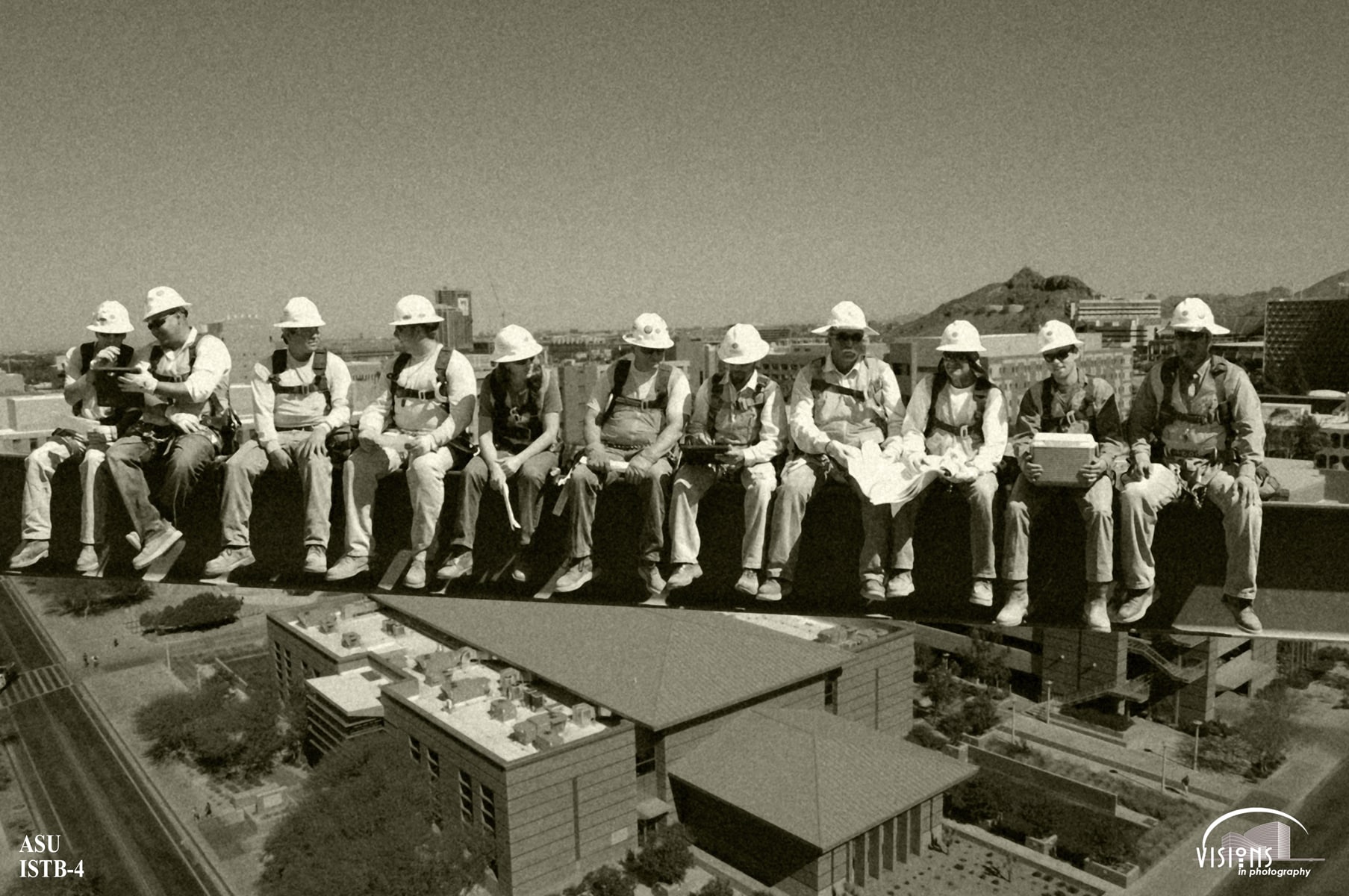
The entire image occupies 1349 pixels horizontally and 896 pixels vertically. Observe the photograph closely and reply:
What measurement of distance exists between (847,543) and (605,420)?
2846 mm

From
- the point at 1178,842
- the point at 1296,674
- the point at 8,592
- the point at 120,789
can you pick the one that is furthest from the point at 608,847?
the point at 8,592

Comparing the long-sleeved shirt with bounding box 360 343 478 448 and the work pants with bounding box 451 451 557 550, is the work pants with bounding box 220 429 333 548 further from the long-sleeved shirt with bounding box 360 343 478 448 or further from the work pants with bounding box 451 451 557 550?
the work pants with bounding box 451 451 557 550

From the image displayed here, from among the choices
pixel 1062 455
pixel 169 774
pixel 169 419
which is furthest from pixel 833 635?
pixel 169 419

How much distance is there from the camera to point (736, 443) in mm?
9672

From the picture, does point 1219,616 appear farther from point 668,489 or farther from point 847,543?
point 668,489

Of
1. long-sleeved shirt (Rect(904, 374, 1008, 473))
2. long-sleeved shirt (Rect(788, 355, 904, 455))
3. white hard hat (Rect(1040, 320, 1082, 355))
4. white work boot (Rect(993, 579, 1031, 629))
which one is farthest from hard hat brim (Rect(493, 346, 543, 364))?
white work boot (Rect(993, 579, 1031, 629))

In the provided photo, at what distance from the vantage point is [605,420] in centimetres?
1013

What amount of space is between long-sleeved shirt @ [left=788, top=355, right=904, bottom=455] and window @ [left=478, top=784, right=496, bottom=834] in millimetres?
24865

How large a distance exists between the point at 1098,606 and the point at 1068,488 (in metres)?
1.13

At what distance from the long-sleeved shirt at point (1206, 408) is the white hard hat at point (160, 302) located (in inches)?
382

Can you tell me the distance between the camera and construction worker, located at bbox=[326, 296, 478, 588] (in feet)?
32.6

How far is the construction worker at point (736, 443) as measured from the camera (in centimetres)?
948

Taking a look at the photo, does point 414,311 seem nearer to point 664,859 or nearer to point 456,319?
point 456,319

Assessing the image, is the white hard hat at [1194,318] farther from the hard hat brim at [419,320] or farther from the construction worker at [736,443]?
the hard hat brim at [419,320]
